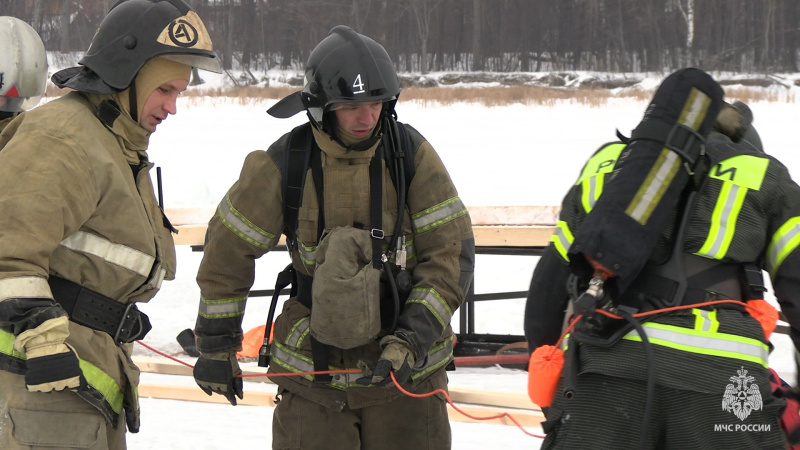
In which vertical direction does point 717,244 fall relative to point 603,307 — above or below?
above

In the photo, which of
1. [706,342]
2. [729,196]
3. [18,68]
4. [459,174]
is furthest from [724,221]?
[459,174]

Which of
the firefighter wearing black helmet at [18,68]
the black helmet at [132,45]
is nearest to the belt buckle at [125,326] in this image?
the black helmet at [132,45]

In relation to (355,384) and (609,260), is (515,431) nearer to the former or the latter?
(355,384)

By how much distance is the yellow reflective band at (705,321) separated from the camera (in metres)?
2.36

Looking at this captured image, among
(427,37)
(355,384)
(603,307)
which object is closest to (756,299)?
(603,307)

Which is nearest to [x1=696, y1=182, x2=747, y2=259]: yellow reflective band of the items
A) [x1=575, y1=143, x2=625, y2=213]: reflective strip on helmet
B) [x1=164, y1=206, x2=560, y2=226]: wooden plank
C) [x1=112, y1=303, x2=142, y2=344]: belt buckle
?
[x1=575, y1=143, x2=625, y2=213]: reflective strip on helmet

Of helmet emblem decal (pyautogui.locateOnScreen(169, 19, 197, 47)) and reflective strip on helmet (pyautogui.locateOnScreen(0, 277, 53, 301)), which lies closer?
reflective strip on helmet (pyautogui.locateOnScreen(0, 277, 53, 301))

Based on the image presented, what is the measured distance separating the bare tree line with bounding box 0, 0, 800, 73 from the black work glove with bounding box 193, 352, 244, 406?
68.8 feet

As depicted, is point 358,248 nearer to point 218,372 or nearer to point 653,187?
point 218,372

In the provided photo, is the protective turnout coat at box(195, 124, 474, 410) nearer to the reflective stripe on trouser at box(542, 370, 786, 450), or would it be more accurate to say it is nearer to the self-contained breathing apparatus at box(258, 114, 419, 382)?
the self-contained breathing apparatus at box(258, 114, 419, 382)

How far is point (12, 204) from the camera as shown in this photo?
251 cm

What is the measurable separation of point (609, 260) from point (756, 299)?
0.43 meters

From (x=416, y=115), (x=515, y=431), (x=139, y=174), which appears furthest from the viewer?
(x=416, y=115)

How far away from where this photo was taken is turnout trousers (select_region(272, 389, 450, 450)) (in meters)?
3.08
